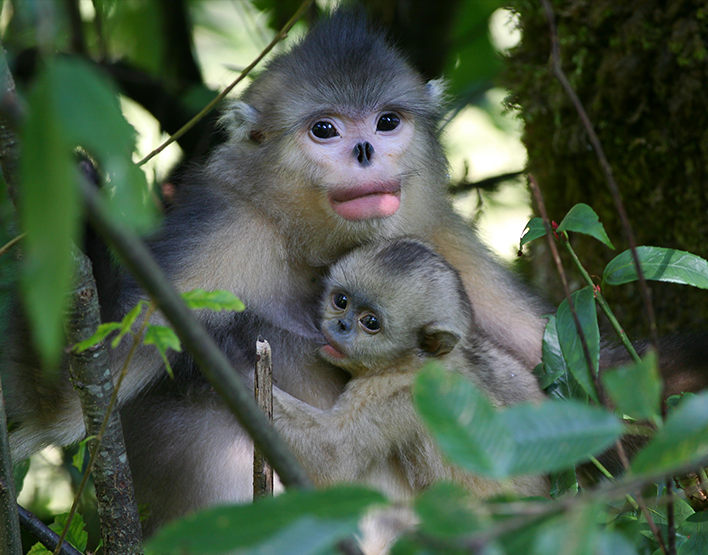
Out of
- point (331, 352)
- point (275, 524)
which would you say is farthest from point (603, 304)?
point (275, 524)

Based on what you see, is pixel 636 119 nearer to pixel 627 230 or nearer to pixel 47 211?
pixel 627 230

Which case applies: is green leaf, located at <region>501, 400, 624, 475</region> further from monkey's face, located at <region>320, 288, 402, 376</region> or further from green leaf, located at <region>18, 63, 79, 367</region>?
monkey's face, located at <region>320, 288, 402, 376</region>

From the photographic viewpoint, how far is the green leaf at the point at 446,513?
28.3 inches

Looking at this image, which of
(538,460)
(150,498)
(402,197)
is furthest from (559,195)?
(538,460)

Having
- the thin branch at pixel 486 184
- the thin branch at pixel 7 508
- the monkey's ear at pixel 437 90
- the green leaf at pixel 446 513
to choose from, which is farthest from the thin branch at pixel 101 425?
the thin branch at pixel 486 184

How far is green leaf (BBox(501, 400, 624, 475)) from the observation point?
79 centimetres

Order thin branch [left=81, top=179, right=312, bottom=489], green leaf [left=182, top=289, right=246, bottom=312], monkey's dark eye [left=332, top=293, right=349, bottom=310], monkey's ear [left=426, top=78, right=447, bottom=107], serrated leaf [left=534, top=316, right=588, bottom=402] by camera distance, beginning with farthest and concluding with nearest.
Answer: monkey's ear [left=426, top=78, right=447, bottom=107]
monkey's dark eye [left=332, top=293, right=349, bottom=310]
serrated leaf [left=534, top=316, right=588, bottom=402]
green leaf [left=182, top=289, right=246, bottom=312]
thin branch [left=81, top=179, right=312, bottom=489]

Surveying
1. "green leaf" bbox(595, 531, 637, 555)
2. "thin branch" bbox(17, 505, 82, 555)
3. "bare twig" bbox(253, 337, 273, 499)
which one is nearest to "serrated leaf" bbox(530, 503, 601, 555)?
"green leaf" bbox(595, 531, 637, 555)

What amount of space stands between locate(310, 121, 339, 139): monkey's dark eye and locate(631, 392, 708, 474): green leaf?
194 cm

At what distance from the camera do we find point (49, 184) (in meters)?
0.64

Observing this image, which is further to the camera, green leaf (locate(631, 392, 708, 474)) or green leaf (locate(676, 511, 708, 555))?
green leaf (locate(676, 511, 708, 555))

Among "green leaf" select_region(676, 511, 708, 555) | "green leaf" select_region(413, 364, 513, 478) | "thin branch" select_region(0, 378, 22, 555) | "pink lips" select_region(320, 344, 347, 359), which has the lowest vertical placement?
"thin branch" select_region(0, 378, 22, 555)

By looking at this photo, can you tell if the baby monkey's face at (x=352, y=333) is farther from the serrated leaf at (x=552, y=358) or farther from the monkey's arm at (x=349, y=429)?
the serrated leaf at (x=552, y=358)

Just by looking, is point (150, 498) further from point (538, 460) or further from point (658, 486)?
point (538, 460)
